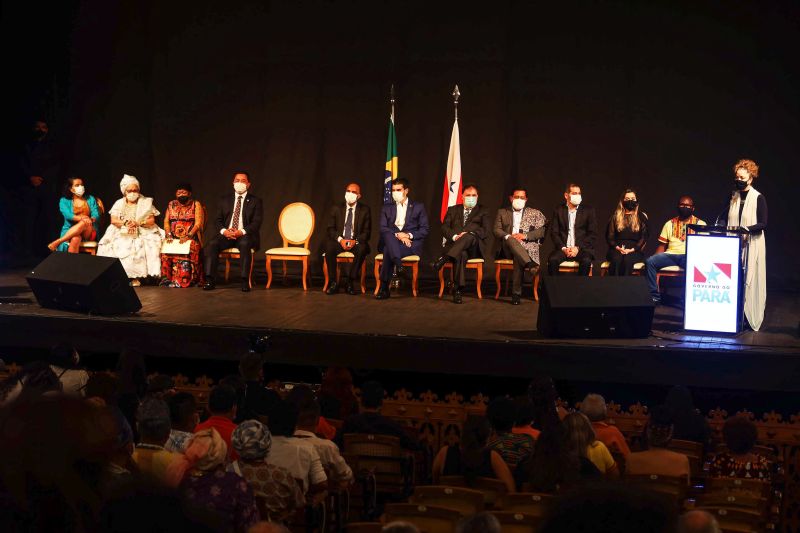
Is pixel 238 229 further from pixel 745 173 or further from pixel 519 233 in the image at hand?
pixel 745 173

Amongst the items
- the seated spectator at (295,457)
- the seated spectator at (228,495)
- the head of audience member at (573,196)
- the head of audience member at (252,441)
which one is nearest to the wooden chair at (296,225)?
the head of audience member at (573,196)

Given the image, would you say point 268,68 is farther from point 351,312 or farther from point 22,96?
point 351,312

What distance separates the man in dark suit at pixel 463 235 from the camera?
897 centimetres

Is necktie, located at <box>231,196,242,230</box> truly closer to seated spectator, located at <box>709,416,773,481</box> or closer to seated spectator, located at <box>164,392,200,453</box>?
seated spectator, located at <box>164,392,200,453</box>

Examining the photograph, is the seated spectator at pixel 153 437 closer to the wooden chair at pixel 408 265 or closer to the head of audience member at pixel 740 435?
the head of audience member at pixel 740 435

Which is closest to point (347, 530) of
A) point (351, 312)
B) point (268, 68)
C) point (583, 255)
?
point (351, 312)

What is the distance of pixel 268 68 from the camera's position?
11.1 meters

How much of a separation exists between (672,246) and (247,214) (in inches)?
153

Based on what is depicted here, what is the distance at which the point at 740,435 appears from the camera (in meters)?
4.45

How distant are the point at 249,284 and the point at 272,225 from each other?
1824 mm

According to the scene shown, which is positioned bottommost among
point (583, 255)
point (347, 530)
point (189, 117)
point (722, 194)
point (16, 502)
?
point (347, 530)

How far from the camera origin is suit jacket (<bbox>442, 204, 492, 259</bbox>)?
915 centimetres

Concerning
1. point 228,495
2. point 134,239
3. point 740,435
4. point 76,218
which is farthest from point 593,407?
point 76,218

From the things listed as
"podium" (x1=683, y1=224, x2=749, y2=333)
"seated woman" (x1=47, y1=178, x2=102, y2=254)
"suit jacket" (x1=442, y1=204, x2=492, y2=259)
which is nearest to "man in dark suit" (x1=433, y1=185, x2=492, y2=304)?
"suit jacket" (x1=442, y1=204, x2=492, y2=259)
